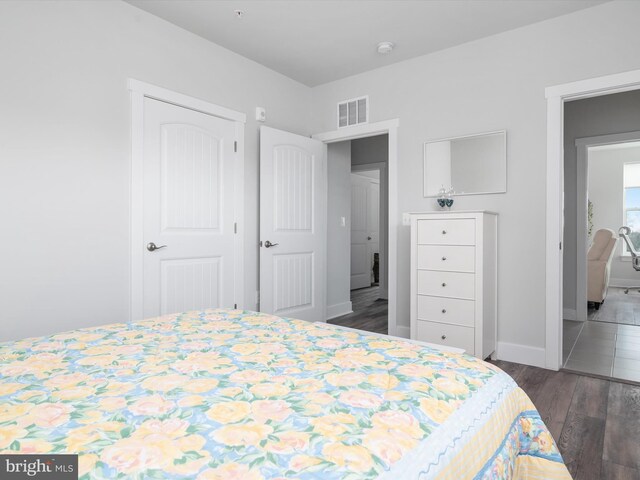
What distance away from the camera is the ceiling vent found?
3861mm

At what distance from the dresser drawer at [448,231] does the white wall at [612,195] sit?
625cm

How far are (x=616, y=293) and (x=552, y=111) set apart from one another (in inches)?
199

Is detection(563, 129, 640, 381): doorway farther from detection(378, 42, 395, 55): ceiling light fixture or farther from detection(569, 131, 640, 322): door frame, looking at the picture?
detection(378, 42, 395, 55): ceiling light fixture

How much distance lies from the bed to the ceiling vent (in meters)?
2.95

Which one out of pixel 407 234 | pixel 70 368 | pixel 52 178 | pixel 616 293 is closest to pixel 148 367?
pixel 70 368

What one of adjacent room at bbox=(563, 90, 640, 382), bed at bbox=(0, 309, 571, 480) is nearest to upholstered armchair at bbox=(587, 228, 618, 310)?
adjacent room at bbox=(563, 90, 640, 382)

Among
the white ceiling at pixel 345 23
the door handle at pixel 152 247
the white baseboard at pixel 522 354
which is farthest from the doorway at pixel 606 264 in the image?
the door handle at pixel 152 247

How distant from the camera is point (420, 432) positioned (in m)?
0.76

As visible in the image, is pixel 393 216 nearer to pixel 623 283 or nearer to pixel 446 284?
pixel 446 284

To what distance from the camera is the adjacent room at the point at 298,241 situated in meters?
0.80

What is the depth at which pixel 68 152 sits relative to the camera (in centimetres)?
241

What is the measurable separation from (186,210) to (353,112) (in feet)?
6.42

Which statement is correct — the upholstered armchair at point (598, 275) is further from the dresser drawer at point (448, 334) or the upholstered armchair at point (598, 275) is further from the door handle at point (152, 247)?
the door handle at point (152, 247)

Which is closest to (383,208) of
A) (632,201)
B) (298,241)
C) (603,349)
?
(298,241)
